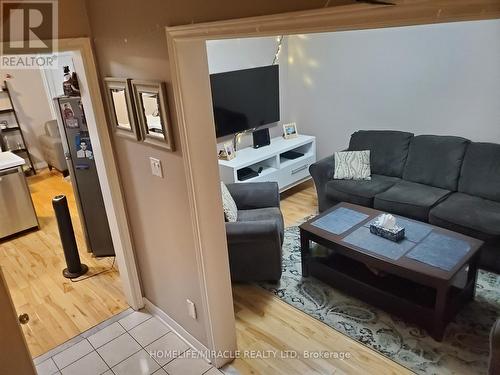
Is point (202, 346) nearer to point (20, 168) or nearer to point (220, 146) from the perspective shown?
point (220, 146)

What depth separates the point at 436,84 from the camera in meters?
3.94

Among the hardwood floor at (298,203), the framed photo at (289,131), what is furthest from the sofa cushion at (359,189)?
the framed photo at (289,131)

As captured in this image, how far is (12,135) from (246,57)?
13.3ft

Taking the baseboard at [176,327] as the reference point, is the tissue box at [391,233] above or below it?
above

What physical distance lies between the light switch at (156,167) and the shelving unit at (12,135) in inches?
191

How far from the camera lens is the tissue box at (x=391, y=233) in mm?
2809

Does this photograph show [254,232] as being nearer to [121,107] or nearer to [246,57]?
[121,107]

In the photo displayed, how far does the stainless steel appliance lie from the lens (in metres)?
3.97

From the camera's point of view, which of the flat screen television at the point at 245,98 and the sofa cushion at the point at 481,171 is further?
the flat screen television at the point at 245,98

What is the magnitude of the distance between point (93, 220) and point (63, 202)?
377mm

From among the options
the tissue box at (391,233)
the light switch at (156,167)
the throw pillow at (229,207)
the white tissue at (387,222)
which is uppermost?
the light switch at (156,167)

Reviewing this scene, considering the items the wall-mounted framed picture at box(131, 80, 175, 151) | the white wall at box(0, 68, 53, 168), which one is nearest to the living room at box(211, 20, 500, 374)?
the wall-mounted framed picture at box(131, 80, 175, 151)

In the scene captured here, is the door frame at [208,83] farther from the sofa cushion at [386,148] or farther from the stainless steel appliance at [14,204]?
the stainless steel appliance at [14,204]

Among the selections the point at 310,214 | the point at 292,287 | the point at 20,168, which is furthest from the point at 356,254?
the point at 20,168
